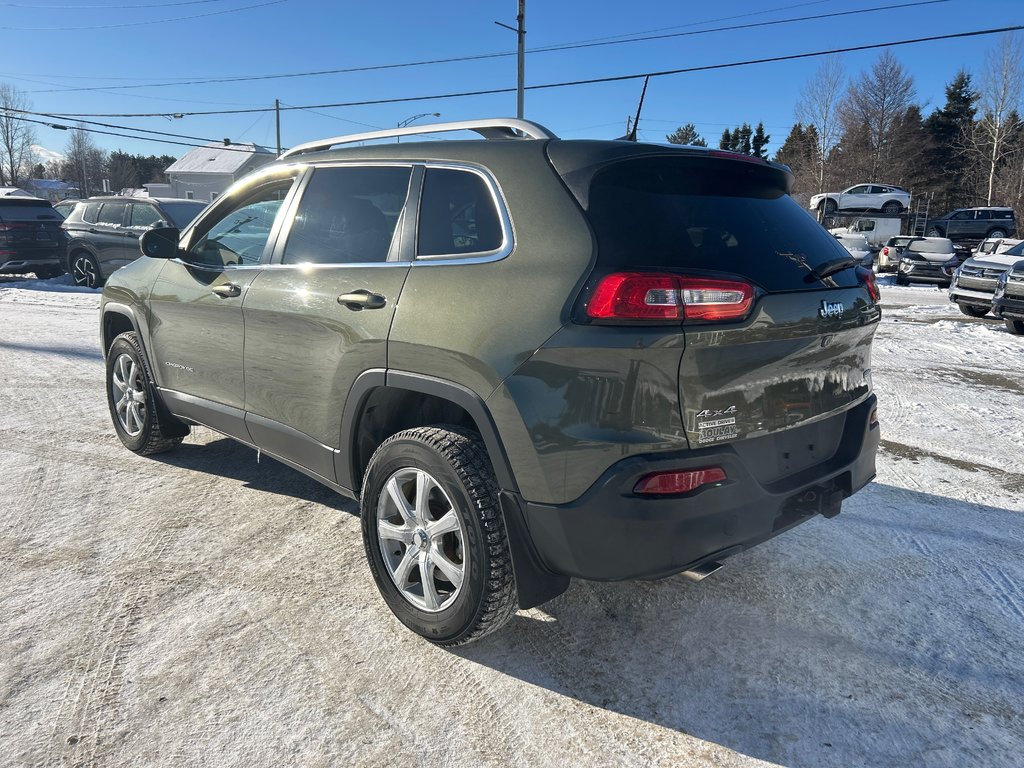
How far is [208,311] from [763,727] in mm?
3198

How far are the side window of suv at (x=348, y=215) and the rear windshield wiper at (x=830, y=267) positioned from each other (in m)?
1.64

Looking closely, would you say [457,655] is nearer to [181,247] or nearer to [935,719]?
[935,719]

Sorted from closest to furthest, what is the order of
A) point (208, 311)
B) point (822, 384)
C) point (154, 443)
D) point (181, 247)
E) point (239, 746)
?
1. point (239, 746)
2. point (822, 384)
3. point (208, 311)
4. point (181, 247)
5. point (154, 443)

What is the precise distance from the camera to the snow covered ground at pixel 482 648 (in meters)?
2.18

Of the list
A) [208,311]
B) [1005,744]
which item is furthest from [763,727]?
[208,311]

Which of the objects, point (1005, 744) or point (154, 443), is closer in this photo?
point (1005, 744)

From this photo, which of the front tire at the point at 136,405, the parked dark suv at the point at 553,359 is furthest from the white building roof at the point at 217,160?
the parked dark suv at the point at 553,359

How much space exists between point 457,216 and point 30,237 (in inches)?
610

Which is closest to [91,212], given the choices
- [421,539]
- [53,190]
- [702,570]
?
[421,539]

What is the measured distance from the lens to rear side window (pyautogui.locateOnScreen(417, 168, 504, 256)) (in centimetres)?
256

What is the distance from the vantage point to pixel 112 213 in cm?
1360

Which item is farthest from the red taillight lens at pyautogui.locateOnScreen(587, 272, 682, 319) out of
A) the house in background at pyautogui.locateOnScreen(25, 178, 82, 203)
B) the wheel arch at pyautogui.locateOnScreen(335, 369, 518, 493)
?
the house in background at pyautogui.locateOnScreen(25, 178, 82, 203)

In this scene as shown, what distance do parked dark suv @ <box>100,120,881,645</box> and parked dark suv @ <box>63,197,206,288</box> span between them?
36.3 feet

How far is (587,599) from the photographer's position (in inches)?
118
